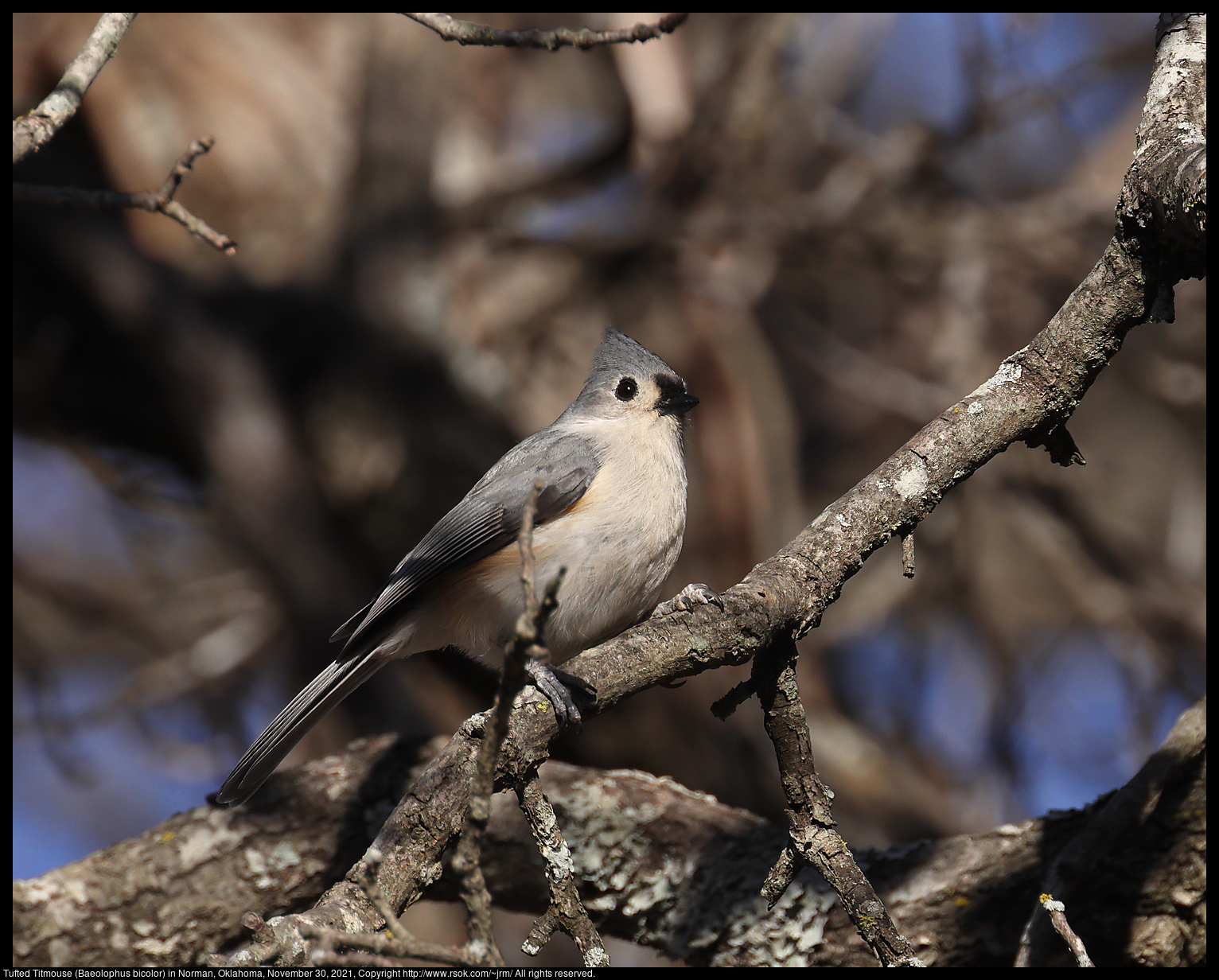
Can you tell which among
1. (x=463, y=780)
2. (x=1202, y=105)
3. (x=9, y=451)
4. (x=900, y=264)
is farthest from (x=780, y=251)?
(x=463, y=780)

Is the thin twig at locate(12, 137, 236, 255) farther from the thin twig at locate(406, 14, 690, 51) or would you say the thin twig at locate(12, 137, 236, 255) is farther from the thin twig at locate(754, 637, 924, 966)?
the thin twig at locate(754, 637, 924, 966)

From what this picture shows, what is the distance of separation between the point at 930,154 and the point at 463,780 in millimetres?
4442

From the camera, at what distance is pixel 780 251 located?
527 centimetres

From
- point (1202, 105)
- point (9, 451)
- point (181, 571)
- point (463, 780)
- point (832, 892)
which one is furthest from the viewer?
point (181, 571)

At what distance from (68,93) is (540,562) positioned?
4.73ft

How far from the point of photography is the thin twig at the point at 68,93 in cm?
185

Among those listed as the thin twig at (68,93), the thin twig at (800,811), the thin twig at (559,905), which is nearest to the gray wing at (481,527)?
the thin twig at (800,811)

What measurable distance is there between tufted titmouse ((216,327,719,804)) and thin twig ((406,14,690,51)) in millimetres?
1047

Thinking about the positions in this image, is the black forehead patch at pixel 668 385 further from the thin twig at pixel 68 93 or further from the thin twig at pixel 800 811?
the thin twig at pixel 68 93

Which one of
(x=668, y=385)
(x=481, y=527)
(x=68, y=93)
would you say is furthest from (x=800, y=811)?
(x=68, y=93)

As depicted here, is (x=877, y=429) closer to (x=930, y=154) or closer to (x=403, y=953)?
(x=930, y=154)

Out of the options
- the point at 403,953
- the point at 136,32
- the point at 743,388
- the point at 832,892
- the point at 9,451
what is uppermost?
the point at 136,32

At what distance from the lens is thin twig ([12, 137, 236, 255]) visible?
2.00 meters

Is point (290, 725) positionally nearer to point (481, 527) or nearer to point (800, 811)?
point (481, 527)
